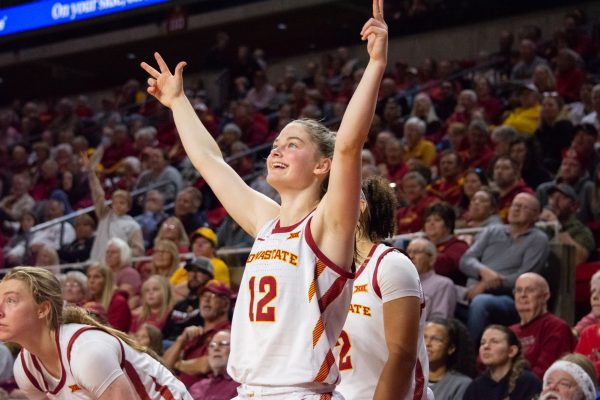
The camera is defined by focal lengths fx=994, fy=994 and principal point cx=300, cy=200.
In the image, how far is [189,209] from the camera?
30.3 ft

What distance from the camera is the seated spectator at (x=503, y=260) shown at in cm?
619

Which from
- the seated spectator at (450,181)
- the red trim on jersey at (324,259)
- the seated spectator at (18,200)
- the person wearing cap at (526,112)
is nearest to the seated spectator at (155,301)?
the seated spectator at (450,181)

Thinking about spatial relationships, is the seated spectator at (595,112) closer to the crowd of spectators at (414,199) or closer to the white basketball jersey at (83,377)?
the crowd of spectators at (414,199)

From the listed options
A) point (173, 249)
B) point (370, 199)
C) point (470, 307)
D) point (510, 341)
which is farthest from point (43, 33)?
point (370, 199)

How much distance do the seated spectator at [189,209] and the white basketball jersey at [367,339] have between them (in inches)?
231

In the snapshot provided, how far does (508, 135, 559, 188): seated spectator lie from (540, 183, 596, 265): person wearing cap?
32.0 inches

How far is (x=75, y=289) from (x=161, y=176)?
3.29 m

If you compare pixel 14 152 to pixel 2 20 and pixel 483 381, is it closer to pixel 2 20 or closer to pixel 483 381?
pixel 2 20

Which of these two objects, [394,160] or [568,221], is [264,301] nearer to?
[568,221]

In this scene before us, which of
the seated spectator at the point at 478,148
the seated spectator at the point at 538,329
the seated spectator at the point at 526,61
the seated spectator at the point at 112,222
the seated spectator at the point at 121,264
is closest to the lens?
the seated spectator at the point at 538,329

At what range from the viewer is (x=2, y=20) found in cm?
1321

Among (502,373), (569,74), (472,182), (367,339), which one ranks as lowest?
(502,373)

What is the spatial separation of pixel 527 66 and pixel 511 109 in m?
1.02

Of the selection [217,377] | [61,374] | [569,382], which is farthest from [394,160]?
[61,374]
